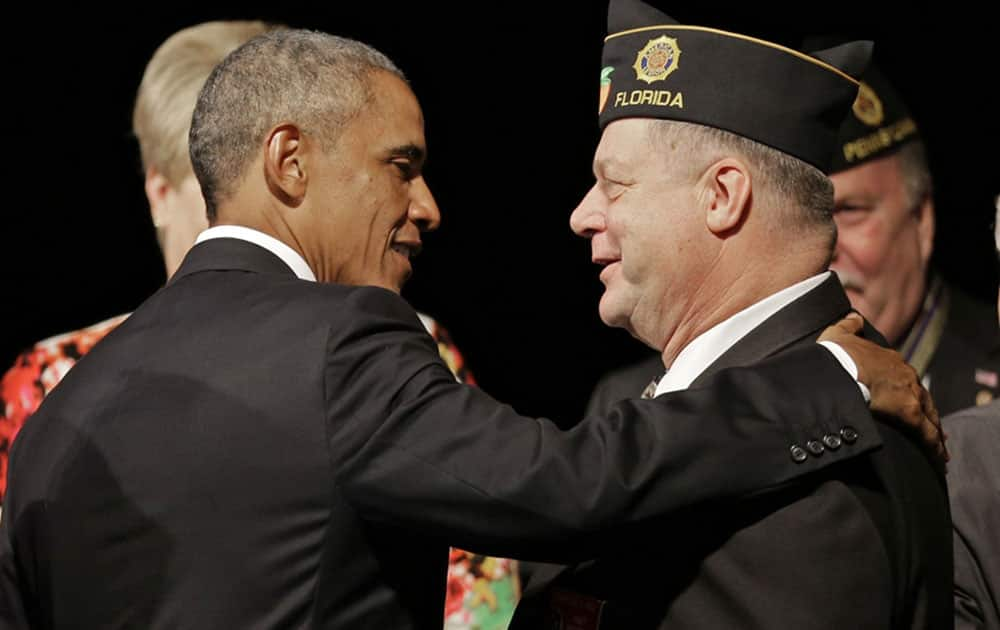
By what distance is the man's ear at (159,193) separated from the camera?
8.82ft

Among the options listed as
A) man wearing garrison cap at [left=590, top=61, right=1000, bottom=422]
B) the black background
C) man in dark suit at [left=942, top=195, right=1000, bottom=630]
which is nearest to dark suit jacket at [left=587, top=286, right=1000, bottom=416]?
man wearing garrison cap at [left=590, top=61, right=1000, bottom=422]

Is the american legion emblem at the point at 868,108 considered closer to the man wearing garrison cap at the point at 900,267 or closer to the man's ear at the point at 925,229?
the man wearing garrison cap at the point at 900,267

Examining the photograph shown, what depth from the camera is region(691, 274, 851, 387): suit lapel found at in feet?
6.12

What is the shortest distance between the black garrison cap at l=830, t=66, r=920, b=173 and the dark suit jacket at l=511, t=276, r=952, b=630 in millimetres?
1478

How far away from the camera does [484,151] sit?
3662mm

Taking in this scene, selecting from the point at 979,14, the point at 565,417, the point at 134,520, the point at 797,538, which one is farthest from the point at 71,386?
the point at 979,14

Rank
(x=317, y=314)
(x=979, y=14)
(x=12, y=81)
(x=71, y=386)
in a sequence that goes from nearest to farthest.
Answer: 1. (x=317, y=314)
2. (x=71, y=386)
3. (x=12, y=81)
4. (x=979, y=14)

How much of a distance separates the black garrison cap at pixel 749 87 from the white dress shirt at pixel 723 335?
17 centimetres

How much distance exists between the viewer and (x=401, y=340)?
5.90 feet

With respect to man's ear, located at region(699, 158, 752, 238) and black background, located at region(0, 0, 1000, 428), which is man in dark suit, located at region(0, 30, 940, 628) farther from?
black background, located at region(0, 0, 1000, 428)

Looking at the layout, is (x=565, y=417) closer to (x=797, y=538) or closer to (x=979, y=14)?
(x=979, y=14)

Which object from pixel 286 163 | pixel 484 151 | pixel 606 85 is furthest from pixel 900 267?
pixel 286 163

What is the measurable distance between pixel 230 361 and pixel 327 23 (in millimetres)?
1844

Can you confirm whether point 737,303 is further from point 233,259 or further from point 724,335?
point 233,259
